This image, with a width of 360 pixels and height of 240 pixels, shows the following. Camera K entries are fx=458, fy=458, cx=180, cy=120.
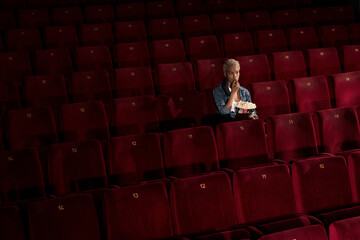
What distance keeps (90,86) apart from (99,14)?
37 cm

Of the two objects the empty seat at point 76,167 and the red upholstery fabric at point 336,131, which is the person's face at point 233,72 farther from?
the empty seat at point 76,167

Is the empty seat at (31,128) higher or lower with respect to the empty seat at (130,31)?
lower

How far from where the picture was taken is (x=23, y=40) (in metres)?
1.03

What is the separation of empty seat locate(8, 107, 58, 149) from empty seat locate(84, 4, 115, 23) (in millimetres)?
484

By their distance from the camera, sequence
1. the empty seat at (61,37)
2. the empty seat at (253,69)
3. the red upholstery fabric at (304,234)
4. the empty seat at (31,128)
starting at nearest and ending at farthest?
1. the red upholstery fabric at (304,234)
2. the empty seat at (31,128)
3. the empty seat at (253,69)
4. the empty seat at (61,37)

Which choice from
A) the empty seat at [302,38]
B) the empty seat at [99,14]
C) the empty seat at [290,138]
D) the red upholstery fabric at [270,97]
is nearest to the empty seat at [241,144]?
the empty seat at [290,138]

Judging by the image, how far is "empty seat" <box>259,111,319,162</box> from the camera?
27.9 inches

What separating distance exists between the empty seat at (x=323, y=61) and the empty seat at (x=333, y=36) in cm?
13

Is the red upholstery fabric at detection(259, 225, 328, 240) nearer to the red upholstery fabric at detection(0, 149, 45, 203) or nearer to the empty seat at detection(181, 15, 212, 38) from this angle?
the red upholstery fabric at detection(0, 149, 45, 203)

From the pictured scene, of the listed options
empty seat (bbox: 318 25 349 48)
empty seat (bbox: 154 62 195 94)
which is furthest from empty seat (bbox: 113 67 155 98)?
empty seat (bbox: 318 25 349 48)

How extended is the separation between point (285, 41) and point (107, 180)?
0.61 meters

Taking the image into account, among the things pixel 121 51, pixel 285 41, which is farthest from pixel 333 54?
pixel 121 51

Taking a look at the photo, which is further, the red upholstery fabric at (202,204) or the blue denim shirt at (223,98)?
the blue denim shirt at (223,98)

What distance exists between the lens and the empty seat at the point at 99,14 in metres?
1.16
